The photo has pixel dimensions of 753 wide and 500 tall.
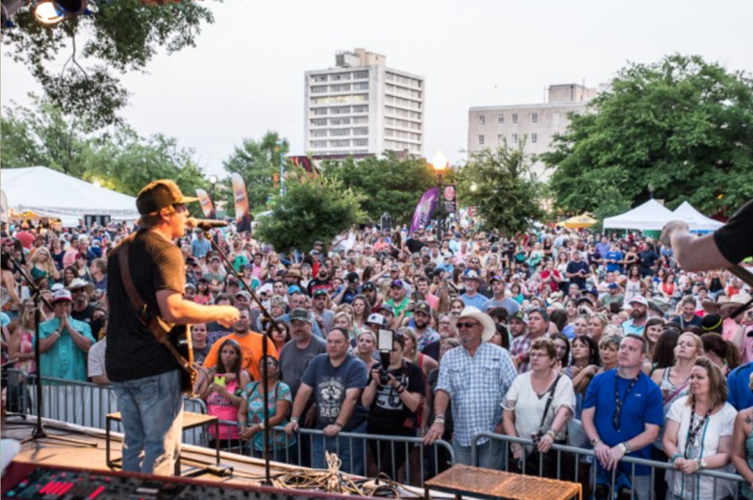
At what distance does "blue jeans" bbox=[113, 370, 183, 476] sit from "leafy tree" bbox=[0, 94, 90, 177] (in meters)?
61.6

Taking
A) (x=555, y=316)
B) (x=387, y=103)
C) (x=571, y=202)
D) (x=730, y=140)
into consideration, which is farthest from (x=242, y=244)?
(x=387, y=103)

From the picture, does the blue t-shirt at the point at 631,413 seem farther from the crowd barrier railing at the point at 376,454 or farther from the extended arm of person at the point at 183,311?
the extended arm of person at the point at 183,311

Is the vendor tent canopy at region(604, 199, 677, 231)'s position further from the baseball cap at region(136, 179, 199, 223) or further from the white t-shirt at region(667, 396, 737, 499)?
the baseball cap at region(136, 179, 199, 223)

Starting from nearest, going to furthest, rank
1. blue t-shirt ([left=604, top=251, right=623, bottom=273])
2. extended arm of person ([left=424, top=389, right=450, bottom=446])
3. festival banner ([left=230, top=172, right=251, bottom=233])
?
extended arm of person ([left=424, top=389, right=450, bottom=446]) < festival banner ([left=230, top=172, right=251, bottom=233]) < blue t-shirt ([left=604, top=251, right=623, bottom=273])

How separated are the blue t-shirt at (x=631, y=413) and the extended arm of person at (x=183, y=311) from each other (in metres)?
3.29

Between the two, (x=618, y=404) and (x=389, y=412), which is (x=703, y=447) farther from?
(x=389, y=412)

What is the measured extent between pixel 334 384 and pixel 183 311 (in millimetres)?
3084

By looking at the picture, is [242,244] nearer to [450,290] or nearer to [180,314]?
[450,290]

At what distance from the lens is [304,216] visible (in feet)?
64.1

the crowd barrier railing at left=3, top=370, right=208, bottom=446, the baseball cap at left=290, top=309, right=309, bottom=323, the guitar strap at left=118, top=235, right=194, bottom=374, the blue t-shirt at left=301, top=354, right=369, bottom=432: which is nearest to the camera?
the guitar strap at left=118, top=235, right=194, bottom=374

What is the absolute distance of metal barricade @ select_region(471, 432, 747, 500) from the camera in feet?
17.3

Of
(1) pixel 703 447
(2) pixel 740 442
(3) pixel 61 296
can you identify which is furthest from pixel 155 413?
(3) pixel 61 296

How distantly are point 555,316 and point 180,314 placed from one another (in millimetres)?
7129

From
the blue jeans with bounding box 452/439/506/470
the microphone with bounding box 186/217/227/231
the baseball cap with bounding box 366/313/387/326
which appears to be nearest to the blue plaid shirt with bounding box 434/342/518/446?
the blue jeans with bounding box 452/439/506/470
